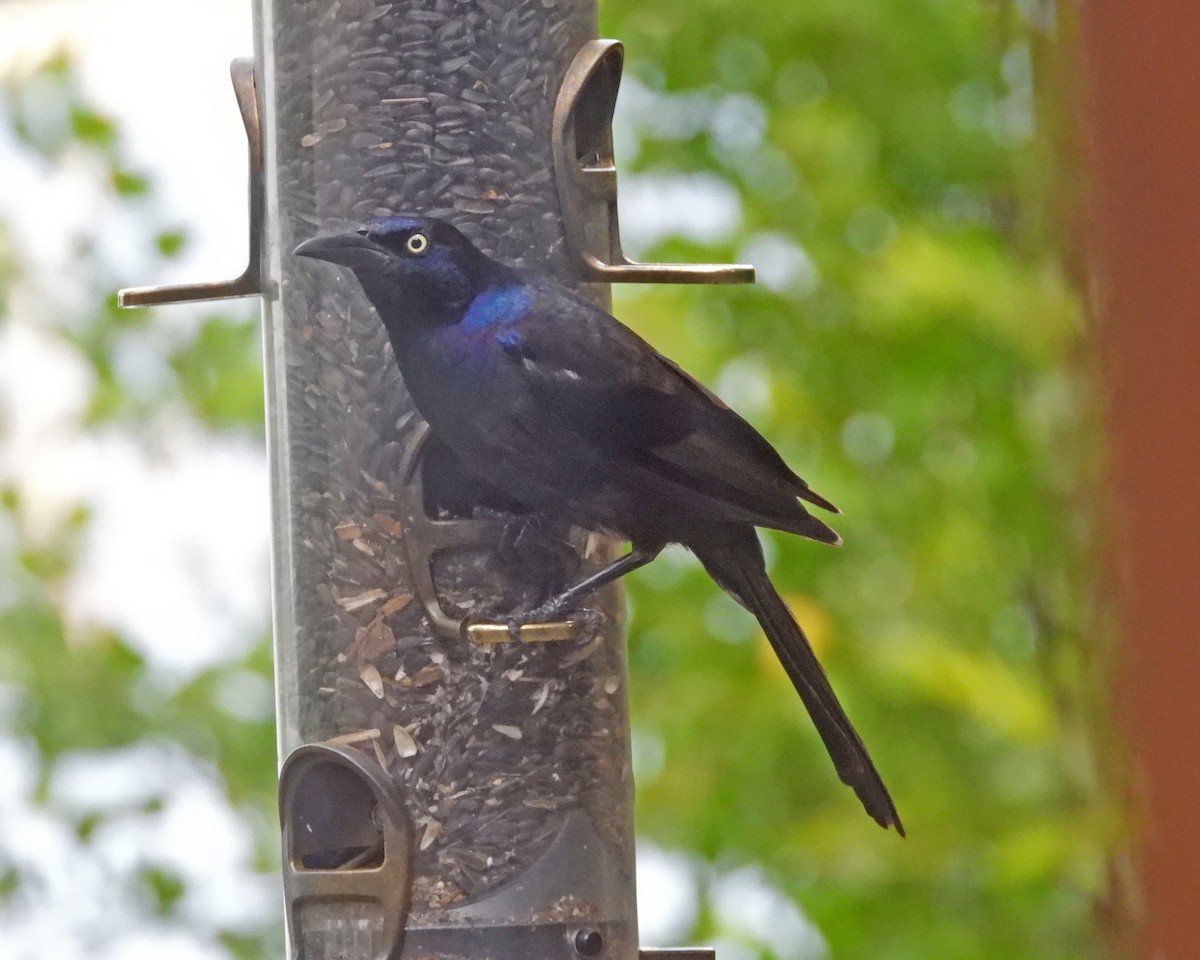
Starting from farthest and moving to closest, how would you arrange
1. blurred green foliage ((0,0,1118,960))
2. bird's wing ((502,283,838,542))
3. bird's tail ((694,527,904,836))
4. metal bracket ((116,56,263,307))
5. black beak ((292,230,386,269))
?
blurred green foliage ((0,0,1118,960)) < metal bracket ((116,56,263,307)) < bird's tail ((694,527,904,836)) < bird's wing ((502,283,838,542)) < black beak ((292,230,386,269))

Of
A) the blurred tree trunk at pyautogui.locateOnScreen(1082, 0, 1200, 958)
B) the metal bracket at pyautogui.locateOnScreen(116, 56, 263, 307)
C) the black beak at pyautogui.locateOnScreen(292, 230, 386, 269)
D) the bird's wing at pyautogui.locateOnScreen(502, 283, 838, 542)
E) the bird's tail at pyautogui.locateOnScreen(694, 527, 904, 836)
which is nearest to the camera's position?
the blurred tree trunk at pyautogui.locateOnScreen(1082, 0, 1200, 958)

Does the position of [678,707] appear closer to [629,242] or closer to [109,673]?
[629,242]

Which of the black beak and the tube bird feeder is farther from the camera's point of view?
the tube bird feeder

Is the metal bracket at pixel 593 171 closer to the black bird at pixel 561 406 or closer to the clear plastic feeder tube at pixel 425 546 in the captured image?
the clear plastic feeder tube at pixel 425 546

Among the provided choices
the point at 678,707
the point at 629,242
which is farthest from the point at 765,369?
the point at 678,707

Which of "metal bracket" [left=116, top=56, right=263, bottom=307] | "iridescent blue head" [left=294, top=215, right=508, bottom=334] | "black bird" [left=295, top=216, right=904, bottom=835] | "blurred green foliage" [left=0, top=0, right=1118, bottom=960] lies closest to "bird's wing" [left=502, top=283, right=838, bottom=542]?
"black bird" [left=295, top=216, right=904, bottom=835]

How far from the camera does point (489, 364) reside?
362 cm

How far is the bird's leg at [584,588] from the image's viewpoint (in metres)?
3.66

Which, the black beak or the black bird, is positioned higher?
the black beak

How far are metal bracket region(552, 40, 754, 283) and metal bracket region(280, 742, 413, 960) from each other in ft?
3.56

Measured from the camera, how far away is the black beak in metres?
3.52

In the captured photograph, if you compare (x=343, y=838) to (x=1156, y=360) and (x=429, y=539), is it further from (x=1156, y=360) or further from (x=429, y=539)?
(x=1156, y=360)

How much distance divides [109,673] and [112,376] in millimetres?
1145

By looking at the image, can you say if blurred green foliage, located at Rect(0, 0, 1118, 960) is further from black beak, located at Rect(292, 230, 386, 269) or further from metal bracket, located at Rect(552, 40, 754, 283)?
black beak, located at Rect(292, 230, 386, 269)
